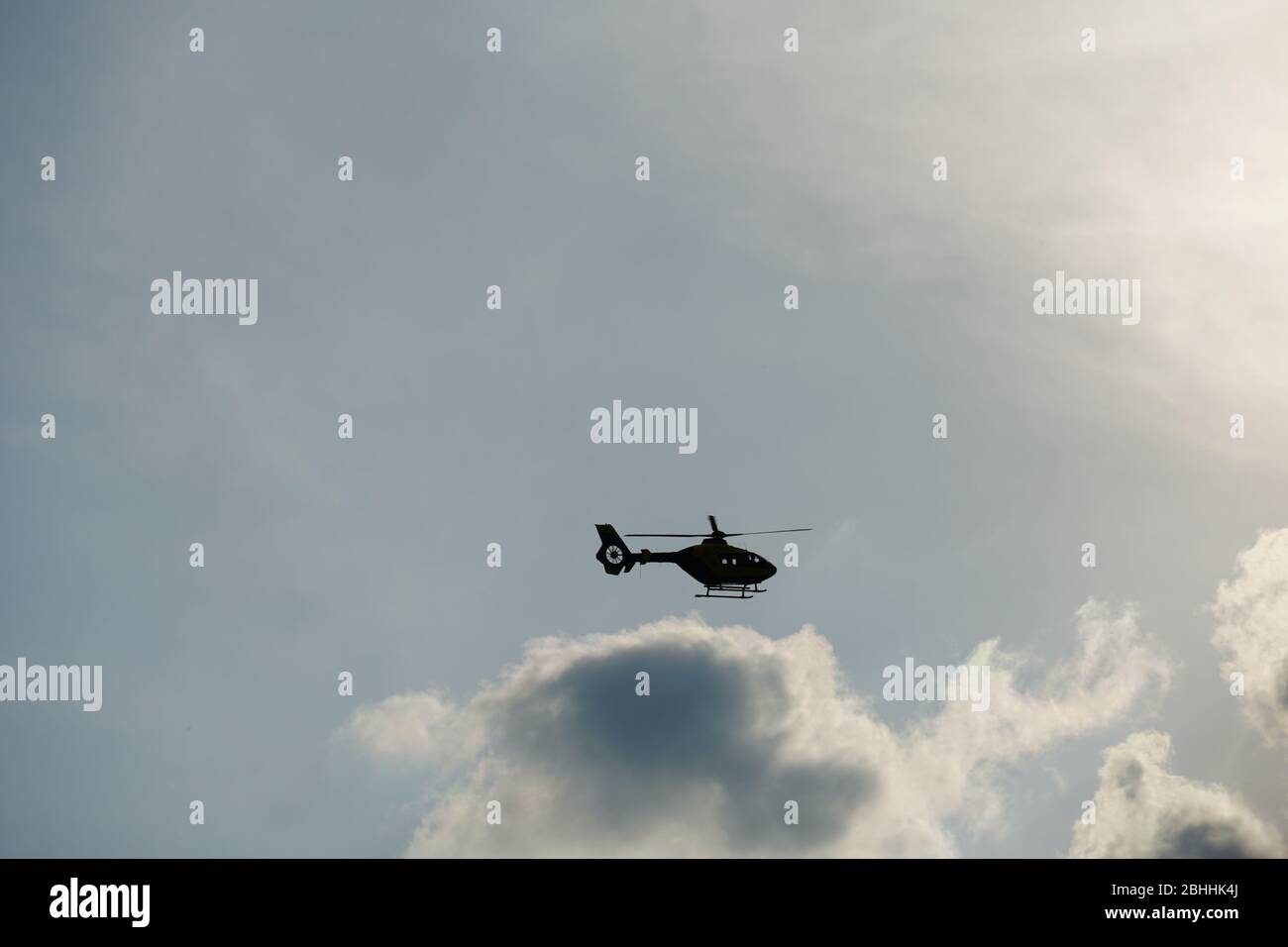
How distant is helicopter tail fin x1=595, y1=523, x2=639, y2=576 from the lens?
4286 inches

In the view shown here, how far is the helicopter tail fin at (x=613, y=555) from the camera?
10888 centimetres

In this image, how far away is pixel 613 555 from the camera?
358ft
